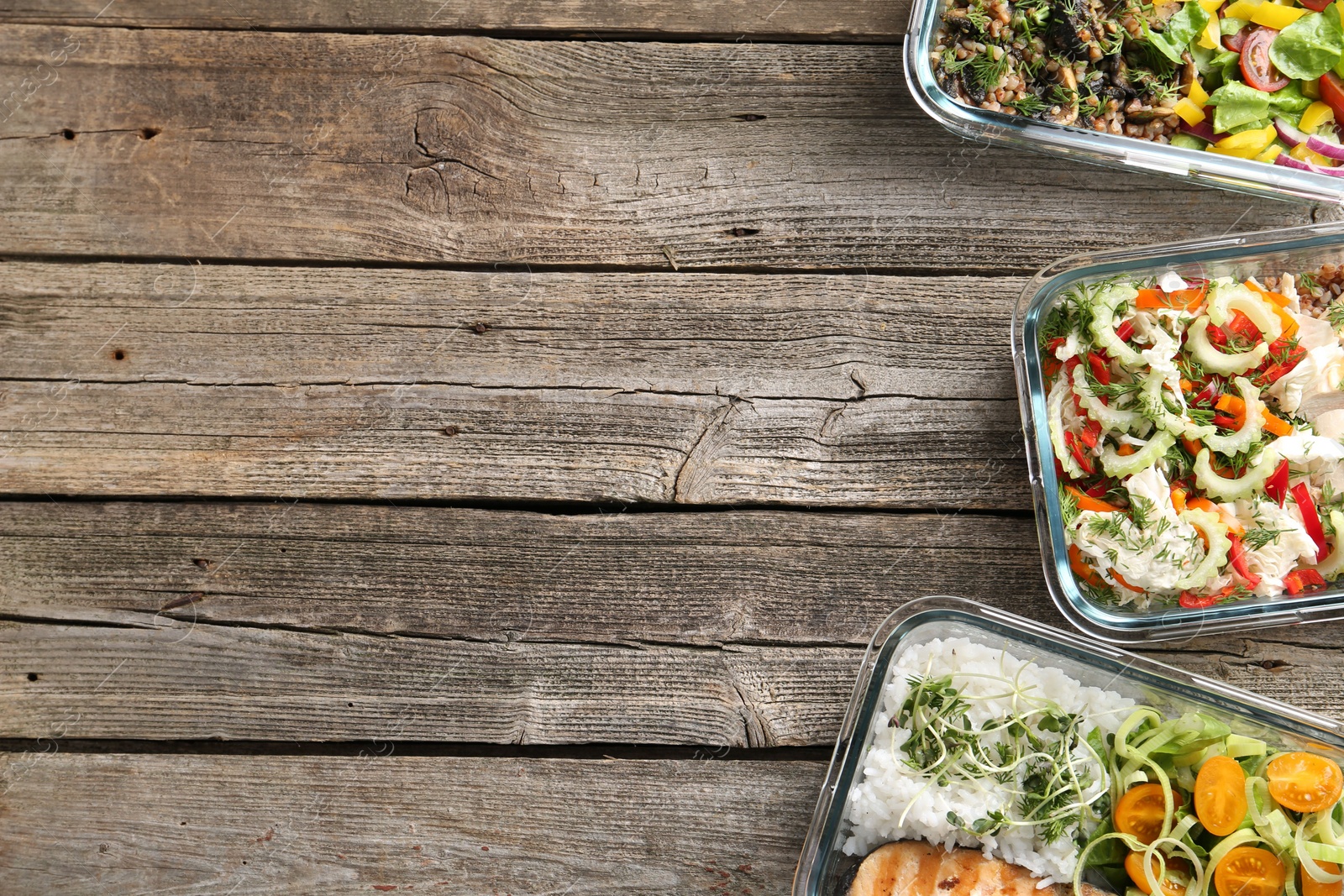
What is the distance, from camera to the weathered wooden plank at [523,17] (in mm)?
1478

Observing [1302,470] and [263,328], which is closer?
[1302,470]

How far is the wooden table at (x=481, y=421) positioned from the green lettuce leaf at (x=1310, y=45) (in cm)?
23

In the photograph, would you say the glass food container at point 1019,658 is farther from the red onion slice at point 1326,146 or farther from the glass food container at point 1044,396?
the red onion slice at point 1326,146

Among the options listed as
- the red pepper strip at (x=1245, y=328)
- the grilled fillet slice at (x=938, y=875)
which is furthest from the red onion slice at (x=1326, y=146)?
the grilled fillet slice at (x=938, y=875)

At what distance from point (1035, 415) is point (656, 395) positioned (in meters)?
0.63

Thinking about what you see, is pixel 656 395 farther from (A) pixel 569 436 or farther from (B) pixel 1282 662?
(B) pixel 1282 662

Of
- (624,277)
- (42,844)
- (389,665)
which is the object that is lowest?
(42,844)

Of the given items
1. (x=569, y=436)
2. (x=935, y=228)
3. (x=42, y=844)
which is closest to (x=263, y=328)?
(x=569, y=436)

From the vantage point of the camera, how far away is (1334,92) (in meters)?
1.36

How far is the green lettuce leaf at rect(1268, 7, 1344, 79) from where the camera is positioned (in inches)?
52.6

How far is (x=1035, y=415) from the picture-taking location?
1.28 metres

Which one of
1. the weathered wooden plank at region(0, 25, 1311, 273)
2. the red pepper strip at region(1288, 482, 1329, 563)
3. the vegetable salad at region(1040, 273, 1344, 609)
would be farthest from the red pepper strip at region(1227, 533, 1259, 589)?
the weathered wooden plank at region(0, 25, 1311, 273)

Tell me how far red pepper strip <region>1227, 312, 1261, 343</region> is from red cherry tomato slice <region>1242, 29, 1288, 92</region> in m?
0.41

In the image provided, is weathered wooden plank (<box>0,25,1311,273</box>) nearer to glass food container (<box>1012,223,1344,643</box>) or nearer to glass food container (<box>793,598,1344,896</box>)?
glass food container (<box>1012,223,1344,643</box>)
